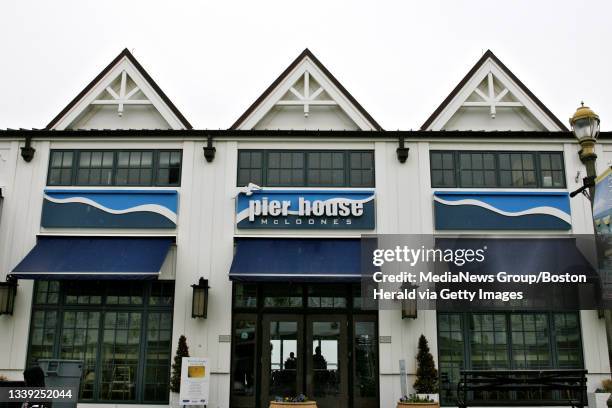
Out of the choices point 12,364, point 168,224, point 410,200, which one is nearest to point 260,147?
point 168,224

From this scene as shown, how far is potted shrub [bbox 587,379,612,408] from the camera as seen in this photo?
14939mm

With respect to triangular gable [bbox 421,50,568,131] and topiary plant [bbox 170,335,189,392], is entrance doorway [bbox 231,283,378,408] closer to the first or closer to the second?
topiary plant [bbox 170,335,189,392]

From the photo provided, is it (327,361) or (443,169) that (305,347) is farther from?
(443,169)

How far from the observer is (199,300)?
1575 centimetres

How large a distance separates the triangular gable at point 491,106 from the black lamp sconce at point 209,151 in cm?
596

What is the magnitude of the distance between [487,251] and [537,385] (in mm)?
5694

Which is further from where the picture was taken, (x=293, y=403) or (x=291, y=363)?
(x=291, y=363)

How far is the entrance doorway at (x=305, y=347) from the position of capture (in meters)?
15.9

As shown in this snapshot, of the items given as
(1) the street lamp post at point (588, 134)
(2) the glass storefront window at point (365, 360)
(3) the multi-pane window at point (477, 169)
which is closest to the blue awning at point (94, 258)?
(2) the glass storefront window at point (365, 360)

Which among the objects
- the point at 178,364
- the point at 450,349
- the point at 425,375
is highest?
the point at 450,349

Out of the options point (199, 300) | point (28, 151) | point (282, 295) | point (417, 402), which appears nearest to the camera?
point (417, 402)

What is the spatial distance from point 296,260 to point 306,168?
2786mm

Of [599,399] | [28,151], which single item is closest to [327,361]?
[599,399]

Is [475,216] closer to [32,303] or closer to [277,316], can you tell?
[277,316]
